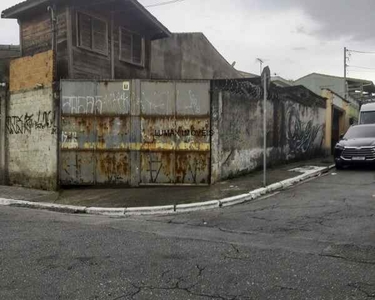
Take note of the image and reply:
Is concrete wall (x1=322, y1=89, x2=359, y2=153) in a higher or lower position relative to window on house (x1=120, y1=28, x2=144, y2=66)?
lower

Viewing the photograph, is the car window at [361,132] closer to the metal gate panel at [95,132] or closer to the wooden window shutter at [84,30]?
the metal gate panel at [95,132]

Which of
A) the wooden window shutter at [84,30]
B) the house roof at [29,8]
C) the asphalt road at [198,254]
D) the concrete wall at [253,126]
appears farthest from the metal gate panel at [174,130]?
the house roof at [29,8]

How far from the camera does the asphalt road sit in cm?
425

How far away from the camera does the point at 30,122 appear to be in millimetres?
12172

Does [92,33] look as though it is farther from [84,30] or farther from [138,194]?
[138,194]

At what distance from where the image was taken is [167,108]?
1127 centimetres

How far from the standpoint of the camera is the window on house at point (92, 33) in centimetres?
1351

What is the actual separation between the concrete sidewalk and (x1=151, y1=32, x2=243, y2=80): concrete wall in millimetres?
10266

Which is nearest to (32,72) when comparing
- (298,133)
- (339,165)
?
(298,133)

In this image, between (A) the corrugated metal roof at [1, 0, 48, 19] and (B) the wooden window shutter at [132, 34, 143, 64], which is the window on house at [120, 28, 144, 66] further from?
(A) the corrugated metal roof at [1, 0, 48, 19]

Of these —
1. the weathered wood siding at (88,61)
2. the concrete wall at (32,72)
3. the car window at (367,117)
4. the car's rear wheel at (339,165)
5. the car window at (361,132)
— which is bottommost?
the car's rear wheel at (339,165)

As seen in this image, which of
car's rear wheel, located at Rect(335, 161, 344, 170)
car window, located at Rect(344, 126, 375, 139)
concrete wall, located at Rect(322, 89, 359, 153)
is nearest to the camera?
car's rear wheel, located at Rect(335, 161, 344, 170)

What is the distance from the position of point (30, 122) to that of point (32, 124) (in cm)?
13

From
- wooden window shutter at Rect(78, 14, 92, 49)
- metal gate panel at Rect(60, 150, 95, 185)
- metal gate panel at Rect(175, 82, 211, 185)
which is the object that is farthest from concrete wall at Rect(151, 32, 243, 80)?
metal gate panel at Rect(60, 150, 95, 185)
